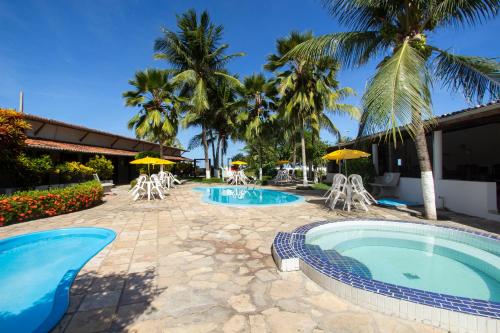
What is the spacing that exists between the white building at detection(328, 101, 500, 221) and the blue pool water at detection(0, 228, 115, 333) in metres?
6.73

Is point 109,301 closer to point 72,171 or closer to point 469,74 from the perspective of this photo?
point 469,74

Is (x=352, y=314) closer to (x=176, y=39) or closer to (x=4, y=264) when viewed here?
(x=4, y=264)

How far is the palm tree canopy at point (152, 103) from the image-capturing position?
1600cm

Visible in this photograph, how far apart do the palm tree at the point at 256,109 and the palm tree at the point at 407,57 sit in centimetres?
1079

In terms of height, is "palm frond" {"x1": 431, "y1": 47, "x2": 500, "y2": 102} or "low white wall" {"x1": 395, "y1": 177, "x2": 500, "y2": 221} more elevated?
"palm frond" {"x1": 431, "y1": 47, "x2": 500, "y2": 102}

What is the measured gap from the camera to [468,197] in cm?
759

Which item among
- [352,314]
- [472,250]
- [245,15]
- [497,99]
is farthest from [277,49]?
[352,314]

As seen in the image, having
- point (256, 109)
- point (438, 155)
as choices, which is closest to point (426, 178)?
point (438, 155)

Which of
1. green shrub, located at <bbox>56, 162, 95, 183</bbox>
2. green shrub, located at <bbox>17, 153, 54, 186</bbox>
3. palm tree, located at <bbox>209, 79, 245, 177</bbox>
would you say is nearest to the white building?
palm tree, located at <bbox>209, 79, 245, 177</bbox>

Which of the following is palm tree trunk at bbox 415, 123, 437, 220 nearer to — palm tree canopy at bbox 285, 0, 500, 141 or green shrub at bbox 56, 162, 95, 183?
palm tree canopy at bbox 285, 0, 500, 141

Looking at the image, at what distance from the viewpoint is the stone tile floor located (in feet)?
8.26

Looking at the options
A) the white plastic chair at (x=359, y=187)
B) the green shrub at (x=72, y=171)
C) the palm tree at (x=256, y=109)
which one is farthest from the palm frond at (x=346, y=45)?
the green shrub at (x=72, y=171)

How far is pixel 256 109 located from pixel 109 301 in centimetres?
1752

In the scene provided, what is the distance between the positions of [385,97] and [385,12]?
160 inches
